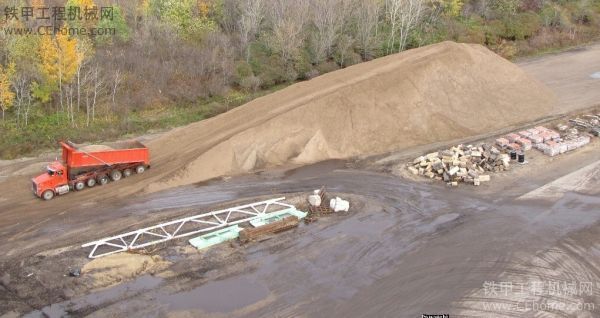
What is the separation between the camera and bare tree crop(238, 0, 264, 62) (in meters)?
40.8

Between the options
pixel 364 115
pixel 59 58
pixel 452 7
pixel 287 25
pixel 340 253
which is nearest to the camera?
pixel 340 253

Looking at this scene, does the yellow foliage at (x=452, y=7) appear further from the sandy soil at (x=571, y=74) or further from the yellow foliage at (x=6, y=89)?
the yellow foliage at (x=6, y=89)

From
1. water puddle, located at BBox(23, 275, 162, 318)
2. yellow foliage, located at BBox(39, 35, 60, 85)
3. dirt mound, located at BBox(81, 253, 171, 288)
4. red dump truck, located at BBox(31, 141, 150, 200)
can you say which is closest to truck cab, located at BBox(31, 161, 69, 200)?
red dump truck, located at BBox(31, 141, 150, 200)

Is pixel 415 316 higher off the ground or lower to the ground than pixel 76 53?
lower

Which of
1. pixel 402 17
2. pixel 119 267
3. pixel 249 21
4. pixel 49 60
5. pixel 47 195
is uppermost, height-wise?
pixel 402 17

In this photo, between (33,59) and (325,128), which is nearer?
(325,128)

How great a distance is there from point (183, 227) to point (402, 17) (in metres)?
27.9

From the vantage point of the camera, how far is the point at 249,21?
134 ft

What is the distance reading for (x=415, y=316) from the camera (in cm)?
1666

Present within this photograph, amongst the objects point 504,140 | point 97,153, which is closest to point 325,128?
point 504,140

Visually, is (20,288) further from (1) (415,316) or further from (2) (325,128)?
(2) (325,128)

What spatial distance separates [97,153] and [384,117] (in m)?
14.0

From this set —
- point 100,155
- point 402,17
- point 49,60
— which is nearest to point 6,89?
point 49,60

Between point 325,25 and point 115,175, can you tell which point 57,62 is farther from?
point 325,25
